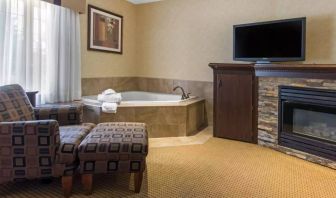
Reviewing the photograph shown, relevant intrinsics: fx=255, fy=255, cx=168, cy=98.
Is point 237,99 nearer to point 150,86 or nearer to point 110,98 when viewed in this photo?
point 110,98

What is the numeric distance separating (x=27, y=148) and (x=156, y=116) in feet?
6.46

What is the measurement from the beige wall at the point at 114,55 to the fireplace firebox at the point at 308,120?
9.27 feet

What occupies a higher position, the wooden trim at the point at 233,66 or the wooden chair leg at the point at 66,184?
the wooden trim at the point at 233,66

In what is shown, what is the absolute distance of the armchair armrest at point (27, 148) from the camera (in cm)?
186

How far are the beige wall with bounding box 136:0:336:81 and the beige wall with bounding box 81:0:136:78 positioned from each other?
0.17 m

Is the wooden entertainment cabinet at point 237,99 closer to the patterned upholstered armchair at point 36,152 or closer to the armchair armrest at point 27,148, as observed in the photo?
the patterned upholstered armchair at point 36,152

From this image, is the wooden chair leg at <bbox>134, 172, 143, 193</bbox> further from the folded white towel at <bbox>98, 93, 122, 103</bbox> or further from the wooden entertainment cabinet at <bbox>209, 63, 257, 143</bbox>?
the wooden entertainment cabinet at <bbox>209, 63, 257, 143</bbox>

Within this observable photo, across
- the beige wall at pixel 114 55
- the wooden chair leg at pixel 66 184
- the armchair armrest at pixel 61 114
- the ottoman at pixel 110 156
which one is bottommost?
the wooden chair leg at pixel 66 184

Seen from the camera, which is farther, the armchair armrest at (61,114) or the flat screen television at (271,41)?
the flat screen television at (271,41)

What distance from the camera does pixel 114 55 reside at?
4.62 metres

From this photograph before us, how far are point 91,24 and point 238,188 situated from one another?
3239 millimetres

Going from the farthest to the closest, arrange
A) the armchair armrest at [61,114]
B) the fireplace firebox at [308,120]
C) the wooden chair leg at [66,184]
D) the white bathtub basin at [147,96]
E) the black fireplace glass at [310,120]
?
the white bathtub basin at [147,96], the black fireplace glass at [310,120], the fireplace firebox at [308,120], the armchair armrest at [61,114], the wooden chair leg at [66,184]

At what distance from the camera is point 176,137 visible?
3.69 metres

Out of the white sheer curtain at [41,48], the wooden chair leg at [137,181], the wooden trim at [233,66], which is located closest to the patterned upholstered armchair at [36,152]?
the wooden chair leg at [137,181]
